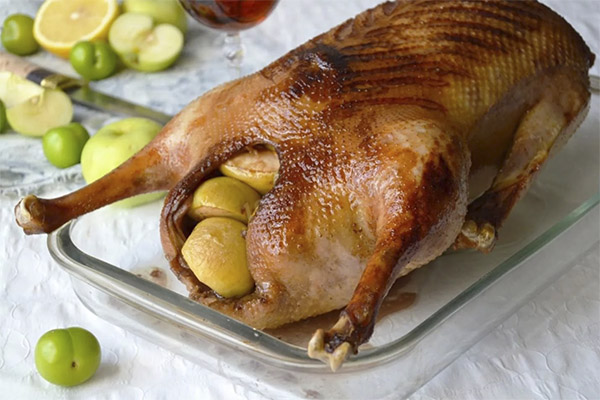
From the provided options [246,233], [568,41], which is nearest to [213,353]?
[246,233]

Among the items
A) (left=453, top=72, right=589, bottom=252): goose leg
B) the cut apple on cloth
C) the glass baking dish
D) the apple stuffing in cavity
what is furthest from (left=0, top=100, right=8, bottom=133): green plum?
(left=453, top=72, right=589, bottom=252): goose leg

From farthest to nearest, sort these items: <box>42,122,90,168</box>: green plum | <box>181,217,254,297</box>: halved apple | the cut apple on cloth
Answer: the cut apple on cloth, <box>42,122,90,168</box>: green plum, <box>181,217,254,297</box>: halved apple

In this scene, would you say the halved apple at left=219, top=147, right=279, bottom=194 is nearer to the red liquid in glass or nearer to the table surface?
the table surface

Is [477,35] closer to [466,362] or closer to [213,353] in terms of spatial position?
[466,362]

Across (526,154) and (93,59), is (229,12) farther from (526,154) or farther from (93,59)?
(526,154)

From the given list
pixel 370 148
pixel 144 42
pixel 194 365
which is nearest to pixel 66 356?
pixel 194 365

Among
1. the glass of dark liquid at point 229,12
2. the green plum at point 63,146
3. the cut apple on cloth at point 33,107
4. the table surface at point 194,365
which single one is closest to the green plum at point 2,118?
the cut apple on cloth at point 33,107
